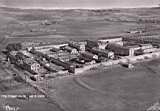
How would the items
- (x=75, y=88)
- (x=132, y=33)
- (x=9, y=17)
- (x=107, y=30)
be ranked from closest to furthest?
1. (x=75, y=88)
2. (x=132, y=33)
3. (x=107, y=30)
4. (x=9, y=17)

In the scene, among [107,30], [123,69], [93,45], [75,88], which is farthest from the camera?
[107,30]

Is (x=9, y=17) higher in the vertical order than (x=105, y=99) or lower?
higher

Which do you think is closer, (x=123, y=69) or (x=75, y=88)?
(x=75, y=88)

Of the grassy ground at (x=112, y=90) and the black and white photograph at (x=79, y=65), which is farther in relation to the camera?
the black and white photograph at (x=79, y=65)

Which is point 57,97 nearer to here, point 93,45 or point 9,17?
point 93,45

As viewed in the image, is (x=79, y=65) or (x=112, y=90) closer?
(x=112, y=90)

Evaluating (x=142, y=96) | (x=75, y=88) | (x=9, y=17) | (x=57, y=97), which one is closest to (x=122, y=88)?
(x=142, y=96)

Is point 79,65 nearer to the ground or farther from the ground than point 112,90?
farther from the ground

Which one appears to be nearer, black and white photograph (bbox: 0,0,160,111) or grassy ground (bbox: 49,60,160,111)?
grassy ground (bbox: 49,60,160,111)
